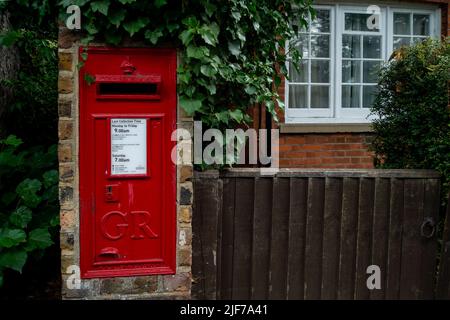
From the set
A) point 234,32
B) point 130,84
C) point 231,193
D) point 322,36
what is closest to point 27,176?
point 130,84

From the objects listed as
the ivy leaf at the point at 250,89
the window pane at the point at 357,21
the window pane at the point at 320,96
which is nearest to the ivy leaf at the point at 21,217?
the ivy leaf at the point at 250,89

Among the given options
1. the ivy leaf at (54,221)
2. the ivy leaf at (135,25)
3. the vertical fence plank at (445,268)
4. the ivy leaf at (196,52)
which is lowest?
the vertical fence plank at (445,268)

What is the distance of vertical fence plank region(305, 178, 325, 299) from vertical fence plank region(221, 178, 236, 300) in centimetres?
57

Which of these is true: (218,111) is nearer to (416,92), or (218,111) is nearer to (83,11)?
(83,11)

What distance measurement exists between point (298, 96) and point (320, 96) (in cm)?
33

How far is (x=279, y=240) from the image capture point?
3.86m

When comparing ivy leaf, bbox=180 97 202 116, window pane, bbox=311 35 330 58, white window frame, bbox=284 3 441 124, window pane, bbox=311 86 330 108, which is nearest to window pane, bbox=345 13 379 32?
white window frame, bbox=284 3 441 124

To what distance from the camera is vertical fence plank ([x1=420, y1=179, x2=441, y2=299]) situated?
3.88 metres

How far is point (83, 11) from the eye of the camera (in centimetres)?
339

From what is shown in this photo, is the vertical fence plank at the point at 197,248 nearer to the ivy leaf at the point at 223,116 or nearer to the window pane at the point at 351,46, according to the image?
the ivy leaf at the point at 223,116

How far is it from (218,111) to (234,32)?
1.93 feet

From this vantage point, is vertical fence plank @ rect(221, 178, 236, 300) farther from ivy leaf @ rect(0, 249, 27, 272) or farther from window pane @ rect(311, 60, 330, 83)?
window pane @ rect(311, 60, 330, 83)

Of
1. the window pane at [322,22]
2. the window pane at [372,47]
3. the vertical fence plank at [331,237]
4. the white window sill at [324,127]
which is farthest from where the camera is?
the window pane at [372,47]

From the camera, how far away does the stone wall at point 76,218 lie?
346 cm
